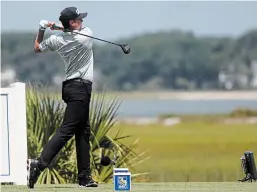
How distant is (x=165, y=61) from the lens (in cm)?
13562

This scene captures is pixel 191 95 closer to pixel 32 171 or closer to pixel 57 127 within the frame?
pixel 57 127

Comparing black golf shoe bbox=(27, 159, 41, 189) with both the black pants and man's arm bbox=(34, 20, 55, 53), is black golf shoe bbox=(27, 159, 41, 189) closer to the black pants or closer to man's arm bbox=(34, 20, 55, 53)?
the black pants

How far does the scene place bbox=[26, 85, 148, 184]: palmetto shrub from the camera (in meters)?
15.8

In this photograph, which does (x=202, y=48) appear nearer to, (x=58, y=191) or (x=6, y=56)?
(x=6, y=56)

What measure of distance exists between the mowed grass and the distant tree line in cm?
4975

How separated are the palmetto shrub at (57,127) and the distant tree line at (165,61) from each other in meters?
90.0

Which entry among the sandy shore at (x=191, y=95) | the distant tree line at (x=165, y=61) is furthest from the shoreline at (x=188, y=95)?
the distant tree line at (x=165, y=61)

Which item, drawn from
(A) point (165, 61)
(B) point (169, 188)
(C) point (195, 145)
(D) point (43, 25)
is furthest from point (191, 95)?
(D) point (43, 25)

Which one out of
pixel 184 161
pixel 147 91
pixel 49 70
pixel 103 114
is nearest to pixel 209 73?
pixel 147 91

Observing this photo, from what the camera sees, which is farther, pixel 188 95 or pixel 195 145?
pixel 188 95

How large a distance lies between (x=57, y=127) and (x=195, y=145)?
29.5m

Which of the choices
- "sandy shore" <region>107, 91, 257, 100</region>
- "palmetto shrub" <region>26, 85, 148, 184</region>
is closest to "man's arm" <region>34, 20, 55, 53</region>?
"palmetto shrub" <region>26, 85, 148, 184</region>

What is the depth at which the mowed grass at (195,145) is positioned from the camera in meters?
32.4

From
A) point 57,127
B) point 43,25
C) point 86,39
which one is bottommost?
point 57,127
